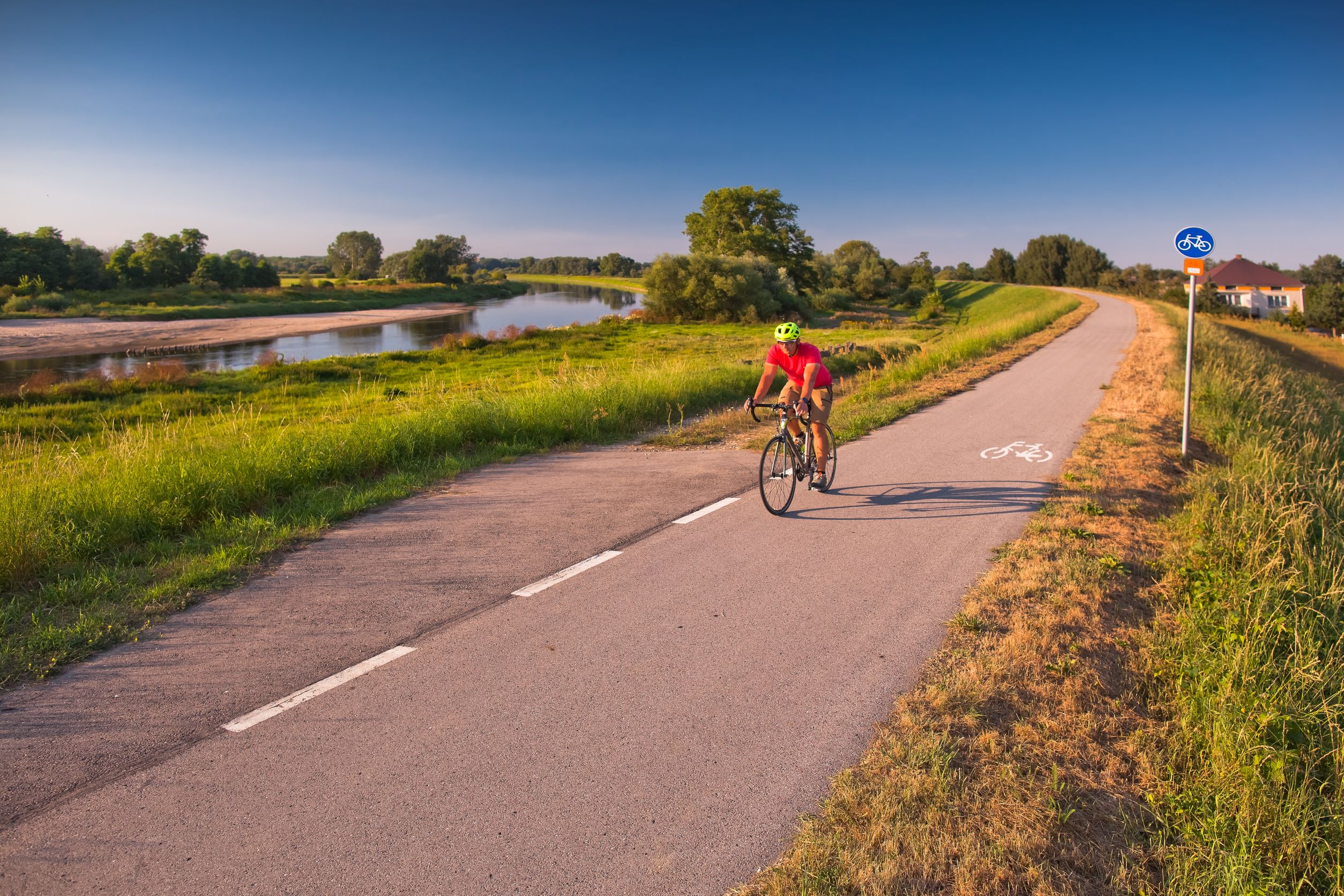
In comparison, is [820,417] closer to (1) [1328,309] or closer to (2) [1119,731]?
(2) [1119,731]

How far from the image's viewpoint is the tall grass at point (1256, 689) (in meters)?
2.99

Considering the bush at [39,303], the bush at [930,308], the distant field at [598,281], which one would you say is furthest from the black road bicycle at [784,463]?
the distant field at [598,281]

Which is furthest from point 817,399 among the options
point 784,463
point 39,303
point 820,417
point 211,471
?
point 39,303

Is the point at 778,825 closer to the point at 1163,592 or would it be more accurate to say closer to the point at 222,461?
the point at 1163,592

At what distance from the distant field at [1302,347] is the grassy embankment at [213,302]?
7049 centimetres

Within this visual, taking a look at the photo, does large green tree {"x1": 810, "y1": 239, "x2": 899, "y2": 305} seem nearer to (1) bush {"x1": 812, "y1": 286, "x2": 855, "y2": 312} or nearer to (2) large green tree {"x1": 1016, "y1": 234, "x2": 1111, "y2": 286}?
(1) bush {"x1": 812, "y1": 286, "x2": 855, "y2": 312}

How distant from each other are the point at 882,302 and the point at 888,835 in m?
87.8

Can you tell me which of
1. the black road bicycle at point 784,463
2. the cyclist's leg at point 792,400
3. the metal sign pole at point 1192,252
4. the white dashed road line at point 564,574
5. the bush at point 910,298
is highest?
the bush at point 910,298

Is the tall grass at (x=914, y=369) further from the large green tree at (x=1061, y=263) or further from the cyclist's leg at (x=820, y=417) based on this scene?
the large green tree at (x=1061, y=263)

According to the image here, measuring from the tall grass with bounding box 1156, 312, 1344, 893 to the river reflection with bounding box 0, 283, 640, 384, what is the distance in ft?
105

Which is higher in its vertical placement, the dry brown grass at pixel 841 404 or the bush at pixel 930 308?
the bush at pixel 930 308

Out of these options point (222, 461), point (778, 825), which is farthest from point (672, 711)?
point (222, 461)

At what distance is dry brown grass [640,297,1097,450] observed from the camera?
11.5 m

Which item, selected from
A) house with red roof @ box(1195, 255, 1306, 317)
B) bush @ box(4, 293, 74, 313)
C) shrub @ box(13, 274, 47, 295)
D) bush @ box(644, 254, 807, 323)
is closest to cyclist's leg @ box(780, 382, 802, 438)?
bush @ box(644, 254, 807, 323)
